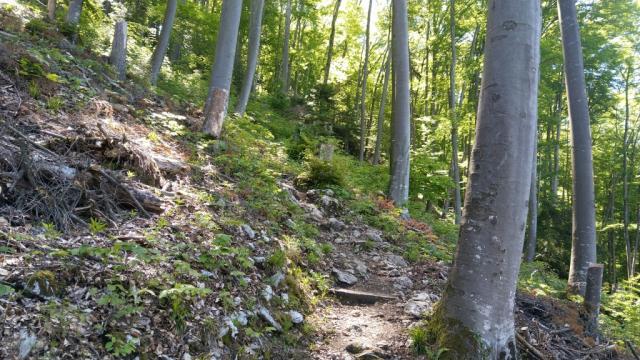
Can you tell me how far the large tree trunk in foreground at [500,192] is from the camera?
3.39 meters

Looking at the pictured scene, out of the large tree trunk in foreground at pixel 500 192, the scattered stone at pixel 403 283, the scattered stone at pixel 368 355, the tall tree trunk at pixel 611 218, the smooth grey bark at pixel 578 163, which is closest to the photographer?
the large tree trunk in foreground at pixel 500 192

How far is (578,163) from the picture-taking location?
273 inches

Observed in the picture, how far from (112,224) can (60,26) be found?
27.2 ft

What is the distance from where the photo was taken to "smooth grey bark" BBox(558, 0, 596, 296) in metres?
6.75

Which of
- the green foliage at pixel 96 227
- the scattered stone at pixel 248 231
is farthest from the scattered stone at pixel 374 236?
the green foliage at pixel 96 227

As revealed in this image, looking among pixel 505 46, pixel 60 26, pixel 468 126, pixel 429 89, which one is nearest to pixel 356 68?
pixel 429 89

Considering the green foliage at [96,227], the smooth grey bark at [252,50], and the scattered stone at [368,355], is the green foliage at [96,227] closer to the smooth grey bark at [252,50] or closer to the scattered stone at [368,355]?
the scattered stone at [368,355]

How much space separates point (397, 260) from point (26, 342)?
5.17 metres

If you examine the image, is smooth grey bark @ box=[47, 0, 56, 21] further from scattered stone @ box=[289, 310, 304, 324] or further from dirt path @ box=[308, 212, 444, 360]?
scattered stone @ box=[289, 310, 304, 324]

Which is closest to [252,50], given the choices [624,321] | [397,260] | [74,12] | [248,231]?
[74,12]

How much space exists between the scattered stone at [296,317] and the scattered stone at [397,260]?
2.58 meters

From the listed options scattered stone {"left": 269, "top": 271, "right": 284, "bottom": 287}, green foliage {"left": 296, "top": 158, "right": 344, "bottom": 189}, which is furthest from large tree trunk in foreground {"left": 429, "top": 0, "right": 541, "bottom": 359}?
green foliage {"left": 296, "top": 158, "right": 344, "bottom": 189}

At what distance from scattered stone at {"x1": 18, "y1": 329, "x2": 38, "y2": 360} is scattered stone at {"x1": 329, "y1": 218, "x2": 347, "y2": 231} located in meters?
5.06

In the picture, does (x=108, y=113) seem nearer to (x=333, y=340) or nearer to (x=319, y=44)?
(x=333, y=340)
